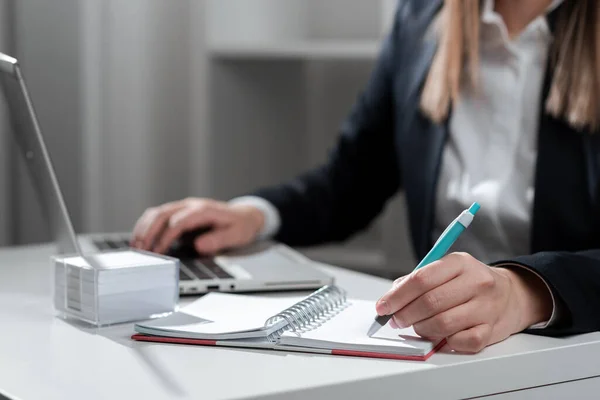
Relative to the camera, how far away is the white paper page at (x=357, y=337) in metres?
0.81

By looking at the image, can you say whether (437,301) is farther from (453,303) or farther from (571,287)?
(571,287)

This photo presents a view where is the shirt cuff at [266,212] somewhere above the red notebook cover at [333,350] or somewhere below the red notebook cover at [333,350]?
above

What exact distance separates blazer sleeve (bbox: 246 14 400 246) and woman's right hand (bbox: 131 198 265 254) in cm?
27

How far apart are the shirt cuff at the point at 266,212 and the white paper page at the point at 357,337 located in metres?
0.57

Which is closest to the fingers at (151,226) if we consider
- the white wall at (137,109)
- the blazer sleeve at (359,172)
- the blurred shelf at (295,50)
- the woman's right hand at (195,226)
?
the woman's right hand at (195,226)

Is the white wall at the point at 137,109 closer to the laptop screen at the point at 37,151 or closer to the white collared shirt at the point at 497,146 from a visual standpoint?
the white collared shirt at the point at 497,146

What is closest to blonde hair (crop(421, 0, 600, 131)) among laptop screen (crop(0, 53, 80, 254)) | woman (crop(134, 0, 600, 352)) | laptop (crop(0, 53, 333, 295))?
woman (crop(134, 0, 600, 352))

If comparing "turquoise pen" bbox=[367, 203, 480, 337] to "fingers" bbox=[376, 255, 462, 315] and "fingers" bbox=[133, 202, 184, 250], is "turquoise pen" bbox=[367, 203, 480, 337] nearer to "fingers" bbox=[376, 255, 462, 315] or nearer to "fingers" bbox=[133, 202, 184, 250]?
"fingers" bbox=[376, 255, 462, 315]

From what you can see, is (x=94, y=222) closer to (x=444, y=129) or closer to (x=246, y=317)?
(x=444, y=129)

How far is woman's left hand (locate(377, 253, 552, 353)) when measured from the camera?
2.74 ft

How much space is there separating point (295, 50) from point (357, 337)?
4.52 ft

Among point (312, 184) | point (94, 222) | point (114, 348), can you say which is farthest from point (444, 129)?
point (94, 222)

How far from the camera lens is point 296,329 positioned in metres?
0.87

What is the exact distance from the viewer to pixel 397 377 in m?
0.76
